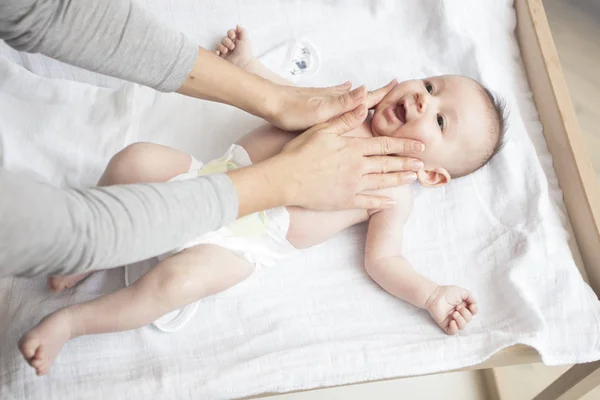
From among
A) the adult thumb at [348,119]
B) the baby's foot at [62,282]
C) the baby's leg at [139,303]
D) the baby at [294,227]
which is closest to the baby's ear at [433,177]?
the baby at [294,227]

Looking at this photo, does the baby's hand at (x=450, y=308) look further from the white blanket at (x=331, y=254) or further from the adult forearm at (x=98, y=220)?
the adult forearm at (x=98, y=220)

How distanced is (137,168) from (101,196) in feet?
1.17

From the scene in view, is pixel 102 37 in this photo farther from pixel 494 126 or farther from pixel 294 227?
pixel 494 126

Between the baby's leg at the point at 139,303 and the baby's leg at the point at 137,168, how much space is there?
0.09 meters

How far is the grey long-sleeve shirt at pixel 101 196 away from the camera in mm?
555

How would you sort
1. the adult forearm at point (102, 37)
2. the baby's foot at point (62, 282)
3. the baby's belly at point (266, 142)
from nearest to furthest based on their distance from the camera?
the adult forearm at point (102, 37)
the baby's foot at point (62, 282)
the baby's belly at point (266, 142)

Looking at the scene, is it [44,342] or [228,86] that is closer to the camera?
[44,342]

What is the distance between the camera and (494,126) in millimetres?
1097

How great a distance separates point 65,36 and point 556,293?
965mm

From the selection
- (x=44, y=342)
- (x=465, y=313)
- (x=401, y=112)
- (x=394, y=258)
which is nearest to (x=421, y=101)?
(x=401, y=112)

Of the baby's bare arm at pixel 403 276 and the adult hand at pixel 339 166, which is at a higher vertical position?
the adult hand at pixel 339 166

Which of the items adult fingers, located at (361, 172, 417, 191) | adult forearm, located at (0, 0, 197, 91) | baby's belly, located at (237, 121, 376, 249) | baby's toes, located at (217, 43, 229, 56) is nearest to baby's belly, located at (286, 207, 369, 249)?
baby's belly, located at (237, 121, 376, 249)

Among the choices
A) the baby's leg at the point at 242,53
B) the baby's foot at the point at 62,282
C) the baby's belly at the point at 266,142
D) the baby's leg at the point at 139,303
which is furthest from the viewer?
the baby's leg at the point at 242,53

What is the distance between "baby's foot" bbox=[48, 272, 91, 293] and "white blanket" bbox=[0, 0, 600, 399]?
0.02 metres
